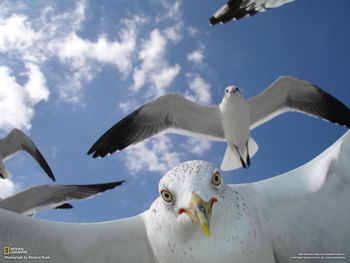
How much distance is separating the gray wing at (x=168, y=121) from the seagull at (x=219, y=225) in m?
3.81

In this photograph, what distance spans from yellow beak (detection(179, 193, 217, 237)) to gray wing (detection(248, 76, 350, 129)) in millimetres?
5127

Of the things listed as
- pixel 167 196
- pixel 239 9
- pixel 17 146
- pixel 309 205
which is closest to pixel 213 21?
pixel 239 9

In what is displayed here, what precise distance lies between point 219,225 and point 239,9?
2.08 metres

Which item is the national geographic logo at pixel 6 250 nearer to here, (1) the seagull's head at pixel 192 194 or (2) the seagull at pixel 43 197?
(1) the seagull's head at pixel 192 194

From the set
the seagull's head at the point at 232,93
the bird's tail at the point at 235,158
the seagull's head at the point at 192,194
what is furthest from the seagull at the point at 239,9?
the bird's tail at the point at 235,158

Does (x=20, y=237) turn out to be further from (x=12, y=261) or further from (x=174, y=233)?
(x=174, y=233)

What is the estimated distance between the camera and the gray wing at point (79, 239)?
208 centimetres

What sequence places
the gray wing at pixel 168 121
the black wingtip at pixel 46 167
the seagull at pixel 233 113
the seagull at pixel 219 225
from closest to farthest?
the seagull at pixel 219 225, the gray wing at pixel 168 121, the seagull at pixel 233 113, the black wingtip at pixel 46 167

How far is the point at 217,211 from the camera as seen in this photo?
1699mm

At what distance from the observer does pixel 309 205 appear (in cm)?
225

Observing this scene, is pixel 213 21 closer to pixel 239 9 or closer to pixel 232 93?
pixel 239 9

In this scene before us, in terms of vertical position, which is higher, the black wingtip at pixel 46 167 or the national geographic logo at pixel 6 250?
the black wingtip at pixel 46 167

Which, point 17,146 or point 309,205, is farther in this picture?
point 17,146

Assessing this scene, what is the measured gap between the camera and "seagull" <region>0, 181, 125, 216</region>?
593 cm
